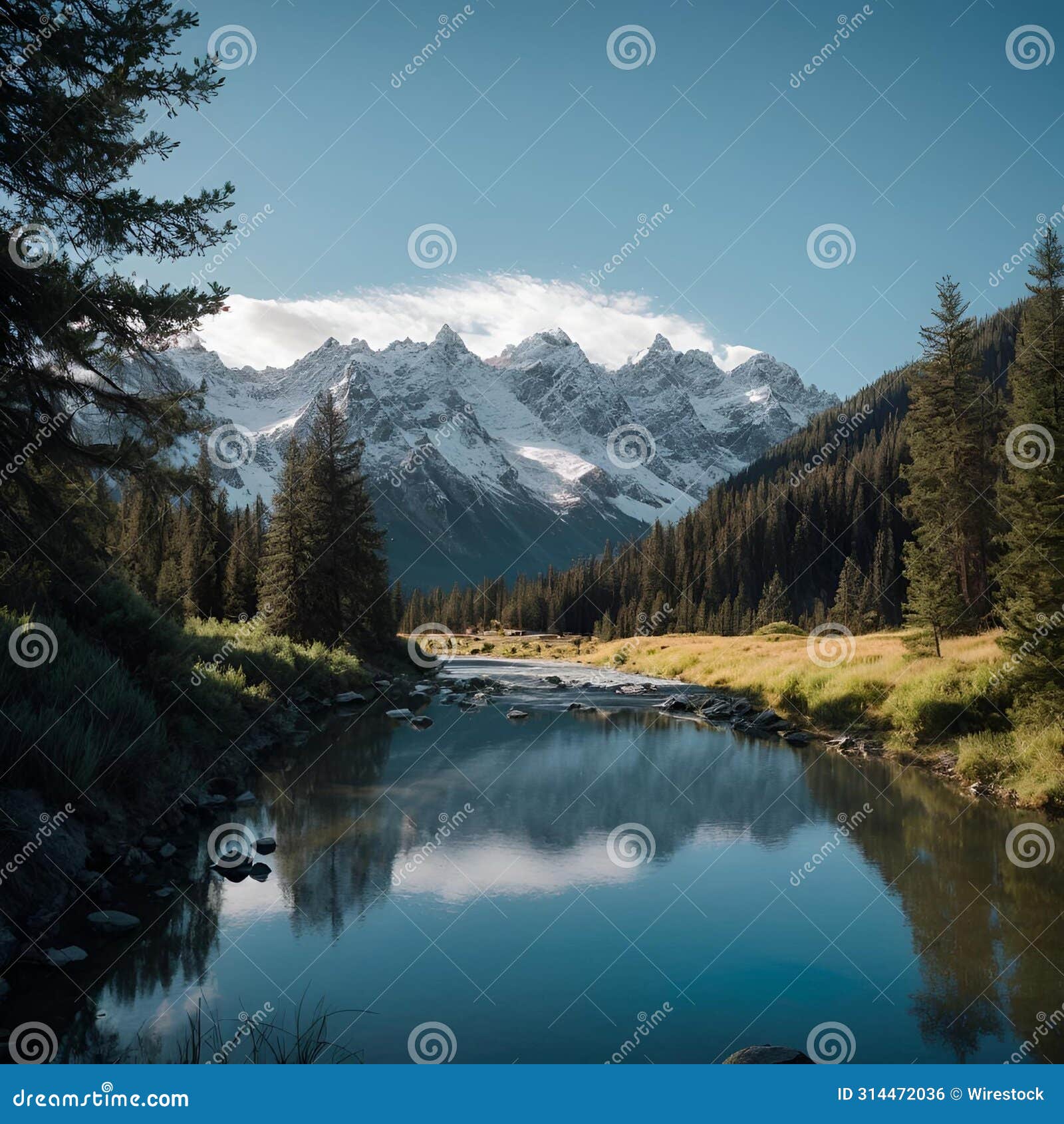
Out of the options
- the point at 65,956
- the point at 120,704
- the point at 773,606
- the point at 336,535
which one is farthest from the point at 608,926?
the point at 773,606

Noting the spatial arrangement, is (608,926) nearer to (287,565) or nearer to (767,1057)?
(767,1057)

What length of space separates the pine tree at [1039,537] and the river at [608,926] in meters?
3.50

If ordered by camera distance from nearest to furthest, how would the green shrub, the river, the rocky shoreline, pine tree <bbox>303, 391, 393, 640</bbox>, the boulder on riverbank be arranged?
the boulder on riverbank
the river
the rocky shoreline
pine tree <bbox>303, 391, 393, 640</bbox>
the green shrub

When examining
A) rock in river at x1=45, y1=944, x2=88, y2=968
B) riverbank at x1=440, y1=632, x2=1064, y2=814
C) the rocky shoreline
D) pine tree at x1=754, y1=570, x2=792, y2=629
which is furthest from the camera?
pine tree at x1=754, y1=570, x2=792, y2=629

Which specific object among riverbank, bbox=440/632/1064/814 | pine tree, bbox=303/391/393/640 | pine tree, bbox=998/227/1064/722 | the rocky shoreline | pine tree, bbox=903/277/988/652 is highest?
pine tree, bbox=903/277/988/652

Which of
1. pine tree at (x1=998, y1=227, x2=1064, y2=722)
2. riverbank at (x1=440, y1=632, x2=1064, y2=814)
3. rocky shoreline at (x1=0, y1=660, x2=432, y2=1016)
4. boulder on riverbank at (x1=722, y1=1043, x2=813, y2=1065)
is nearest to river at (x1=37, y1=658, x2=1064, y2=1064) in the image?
→ rocky shoreline at (x1=0, y1=660, x2=432, y2=1016)

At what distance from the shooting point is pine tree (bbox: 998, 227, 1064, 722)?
17.1 m

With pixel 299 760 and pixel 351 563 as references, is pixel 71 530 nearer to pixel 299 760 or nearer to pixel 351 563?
pixel 299 760

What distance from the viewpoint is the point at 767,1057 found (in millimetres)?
6809

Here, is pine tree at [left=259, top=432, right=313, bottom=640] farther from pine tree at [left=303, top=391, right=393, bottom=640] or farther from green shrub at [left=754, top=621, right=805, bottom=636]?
green shrub at [left=754, top=621, right=805, bottom=636]

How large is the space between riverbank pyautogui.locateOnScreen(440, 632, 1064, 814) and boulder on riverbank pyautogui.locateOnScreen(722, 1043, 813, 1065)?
11955 millimetres

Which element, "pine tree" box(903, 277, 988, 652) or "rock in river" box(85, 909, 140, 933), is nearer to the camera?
"rock in river" box(85, 909, 140, 933)

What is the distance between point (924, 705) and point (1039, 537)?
6.10 m

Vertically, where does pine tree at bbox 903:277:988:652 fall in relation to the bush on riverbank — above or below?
above
